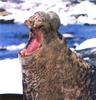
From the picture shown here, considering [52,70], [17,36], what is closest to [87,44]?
[17,36]

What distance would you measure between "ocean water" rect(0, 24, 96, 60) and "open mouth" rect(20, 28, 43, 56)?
1.03 metres

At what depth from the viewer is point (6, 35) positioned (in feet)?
7.72

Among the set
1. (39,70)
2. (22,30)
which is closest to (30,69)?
(39,70)

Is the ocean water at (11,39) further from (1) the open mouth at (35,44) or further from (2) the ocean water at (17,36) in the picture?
(1) the open mouth at (35,44)

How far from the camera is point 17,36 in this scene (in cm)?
233

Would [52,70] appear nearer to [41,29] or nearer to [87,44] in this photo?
[41,29]

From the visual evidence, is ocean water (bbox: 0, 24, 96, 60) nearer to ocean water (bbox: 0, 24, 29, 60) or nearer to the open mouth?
ocean water (bbox: 0, 24, 29, 60)

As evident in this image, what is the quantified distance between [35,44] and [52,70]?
10cm

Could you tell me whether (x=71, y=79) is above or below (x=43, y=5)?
below

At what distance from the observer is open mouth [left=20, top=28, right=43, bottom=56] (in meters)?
1.24

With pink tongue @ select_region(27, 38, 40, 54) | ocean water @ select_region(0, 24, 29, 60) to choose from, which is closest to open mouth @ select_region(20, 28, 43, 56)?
pink tongue @ select_region(27, 38, 40, 54)

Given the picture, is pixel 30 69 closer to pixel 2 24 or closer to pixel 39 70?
pixel 39 70

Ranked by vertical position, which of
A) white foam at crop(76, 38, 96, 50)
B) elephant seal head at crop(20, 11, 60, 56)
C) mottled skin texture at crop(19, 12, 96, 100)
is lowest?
white foam at crop(76, 38, 96, 50)

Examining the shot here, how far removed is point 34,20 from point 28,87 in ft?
0.74
